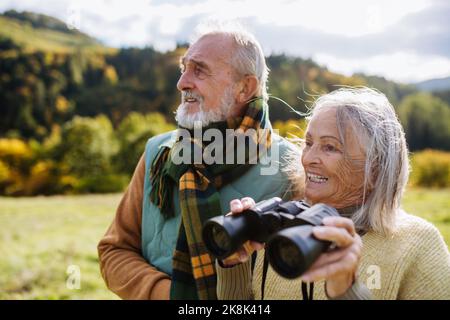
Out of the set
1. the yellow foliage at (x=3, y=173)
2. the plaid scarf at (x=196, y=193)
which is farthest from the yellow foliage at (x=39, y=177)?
the plaid scarf at (x=196, y=193)

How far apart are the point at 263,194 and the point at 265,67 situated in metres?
0.86

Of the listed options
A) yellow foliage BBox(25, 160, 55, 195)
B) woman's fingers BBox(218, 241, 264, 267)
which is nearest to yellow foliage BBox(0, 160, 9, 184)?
yellow foliage BBox(25, 160, 55, 195)

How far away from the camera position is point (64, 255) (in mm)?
8875

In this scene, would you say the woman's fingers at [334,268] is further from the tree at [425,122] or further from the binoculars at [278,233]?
the tree at [425,122]

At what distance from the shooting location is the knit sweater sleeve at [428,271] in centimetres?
212

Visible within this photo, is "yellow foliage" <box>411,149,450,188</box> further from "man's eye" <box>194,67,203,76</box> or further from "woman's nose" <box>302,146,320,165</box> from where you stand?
"woman's nose" <box>302,146,320,165</box>

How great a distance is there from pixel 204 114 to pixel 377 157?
1035 millimetres

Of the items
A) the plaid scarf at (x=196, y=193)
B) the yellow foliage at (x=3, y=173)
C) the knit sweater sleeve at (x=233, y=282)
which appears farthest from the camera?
the yellow foliage at (x=3, y=173)

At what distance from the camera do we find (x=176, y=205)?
9.52 ft

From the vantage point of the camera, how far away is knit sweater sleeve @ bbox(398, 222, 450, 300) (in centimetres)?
212

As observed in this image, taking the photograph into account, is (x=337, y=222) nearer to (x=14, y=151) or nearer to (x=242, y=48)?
(x=242, y=48)

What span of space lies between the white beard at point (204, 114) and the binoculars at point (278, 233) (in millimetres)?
919

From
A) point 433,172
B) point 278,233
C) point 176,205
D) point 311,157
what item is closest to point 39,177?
point 433,172
